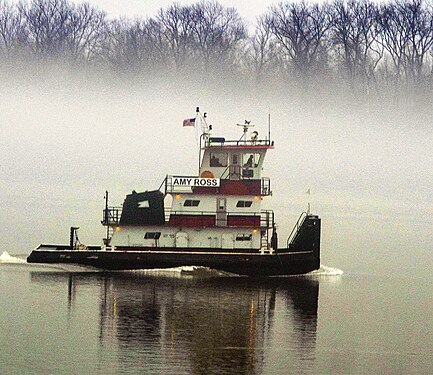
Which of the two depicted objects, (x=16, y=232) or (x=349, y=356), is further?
(x=16, y=232)

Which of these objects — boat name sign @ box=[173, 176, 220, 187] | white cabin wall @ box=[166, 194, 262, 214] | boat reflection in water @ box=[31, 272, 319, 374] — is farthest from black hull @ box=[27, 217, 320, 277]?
boat name sign @ box=[173, 176, 220, 187]

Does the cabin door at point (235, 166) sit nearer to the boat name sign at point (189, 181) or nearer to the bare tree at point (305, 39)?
the boat name sign at point (189, 181)

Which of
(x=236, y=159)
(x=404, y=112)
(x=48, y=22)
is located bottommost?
(x=236, y=159)

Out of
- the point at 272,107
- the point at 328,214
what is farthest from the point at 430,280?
the point at 272,107

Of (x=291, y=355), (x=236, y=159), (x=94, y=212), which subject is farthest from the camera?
(x=94, y=212)

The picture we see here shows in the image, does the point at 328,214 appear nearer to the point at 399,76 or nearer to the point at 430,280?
the point at 399,76

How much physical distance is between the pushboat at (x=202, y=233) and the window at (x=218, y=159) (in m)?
0.39

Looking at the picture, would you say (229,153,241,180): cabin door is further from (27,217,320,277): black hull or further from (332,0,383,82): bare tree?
(332,0,383,82): bare tree

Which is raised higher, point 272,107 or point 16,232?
point 272,107

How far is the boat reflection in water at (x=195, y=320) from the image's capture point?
129 feet

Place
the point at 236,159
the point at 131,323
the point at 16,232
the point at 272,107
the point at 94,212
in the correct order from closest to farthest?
the point at 131,323
the point at 236,159
the point at 16,232
the point at 94,212
the point at 272,107

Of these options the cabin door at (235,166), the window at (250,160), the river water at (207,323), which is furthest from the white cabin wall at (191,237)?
the window at (250,160)

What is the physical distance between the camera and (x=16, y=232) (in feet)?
256

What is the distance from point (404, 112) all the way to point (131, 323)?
249ft
